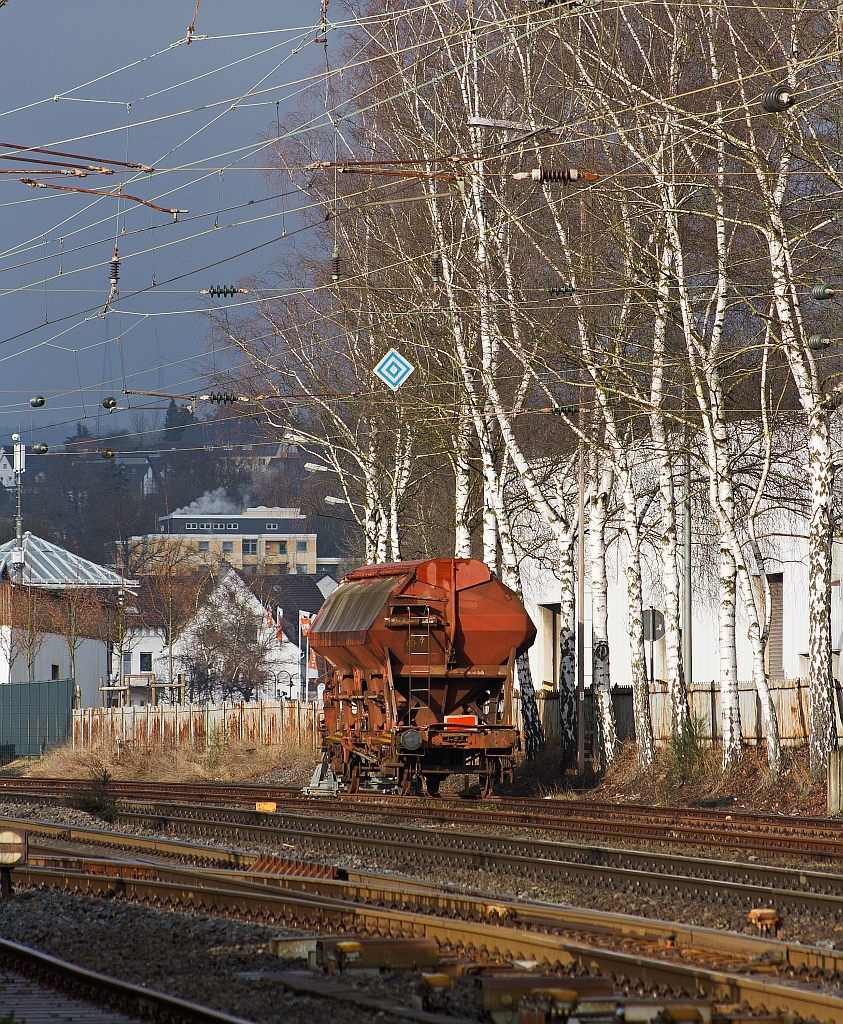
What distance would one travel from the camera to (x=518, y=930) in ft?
32.0

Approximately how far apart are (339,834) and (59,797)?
30.3ft

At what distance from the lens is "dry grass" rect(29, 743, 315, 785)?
34812 millimetres

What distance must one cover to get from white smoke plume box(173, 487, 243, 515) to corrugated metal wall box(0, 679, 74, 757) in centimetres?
12495

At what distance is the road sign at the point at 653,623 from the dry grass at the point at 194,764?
8894 mm

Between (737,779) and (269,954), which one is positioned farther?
(737,779)

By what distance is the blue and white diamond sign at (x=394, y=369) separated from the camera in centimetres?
Result: 2597

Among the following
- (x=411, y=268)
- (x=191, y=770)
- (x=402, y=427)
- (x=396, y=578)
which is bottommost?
(x=191, y=770)

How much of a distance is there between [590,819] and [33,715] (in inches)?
1518

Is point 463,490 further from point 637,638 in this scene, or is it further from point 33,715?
point 33,715

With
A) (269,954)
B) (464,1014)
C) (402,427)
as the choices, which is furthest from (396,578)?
(464,1014)

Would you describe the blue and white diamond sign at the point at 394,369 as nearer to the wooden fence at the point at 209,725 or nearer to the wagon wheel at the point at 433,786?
the wagon wheel at the point at 433,786

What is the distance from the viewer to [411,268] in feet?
92.0

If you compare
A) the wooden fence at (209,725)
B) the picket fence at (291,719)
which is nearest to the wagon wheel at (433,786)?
the picket fence at (291,719)

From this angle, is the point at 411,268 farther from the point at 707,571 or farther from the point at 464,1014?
the point at 464,1014
